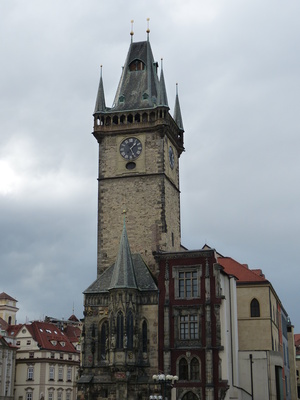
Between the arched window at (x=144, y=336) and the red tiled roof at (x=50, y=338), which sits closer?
the arched window at (x=144, y=336)

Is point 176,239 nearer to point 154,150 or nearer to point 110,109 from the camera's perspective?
point 154,150

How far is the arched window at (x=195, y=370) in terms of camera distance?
57.4 meters

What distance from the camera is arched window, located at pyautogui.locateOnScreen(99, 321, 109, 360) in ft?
196

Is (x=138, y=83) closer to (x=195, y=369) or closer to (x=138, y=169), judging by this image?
(x=138, y=169)

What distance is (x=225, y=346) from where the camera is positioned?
57750mm

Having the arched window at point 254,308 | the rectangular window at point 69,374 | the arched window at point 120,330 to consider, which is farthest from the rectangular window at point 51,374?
the arched window at point 120,330

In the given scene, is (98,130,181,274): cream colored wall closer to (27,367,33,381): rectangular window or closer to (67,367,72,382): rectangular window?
(27,367,33,381): rectangular window

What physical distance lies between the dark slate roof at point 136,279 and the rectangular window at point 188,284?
2389 millimetres

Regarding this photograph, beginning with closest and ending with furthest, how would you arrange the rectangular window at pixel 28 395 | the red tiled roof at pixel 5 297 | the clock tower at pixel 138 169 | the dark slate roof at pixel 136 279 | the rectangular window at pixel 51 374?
1. the dark slate roof at pixel 136 279
2. the clock tower at pixel 138 169
3. the rectangular window at pixel 28 395
4. the rectangular window at pixel 51 374
5. the red tiled roof at pixel 5 297

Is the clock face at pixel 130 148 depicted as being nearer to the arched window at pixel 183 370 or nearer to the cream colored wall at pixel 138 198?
the cream colored wall at pixel 138 198

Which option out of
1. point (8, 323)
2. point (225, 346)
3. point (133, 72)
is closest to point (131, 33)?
point (133, 72)

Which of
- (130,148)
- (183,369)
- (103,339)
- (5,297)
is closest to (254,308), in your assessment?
(183,369)

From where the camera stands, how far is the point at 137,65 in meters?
72.7

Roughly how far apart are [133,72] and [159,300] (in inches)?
1034
